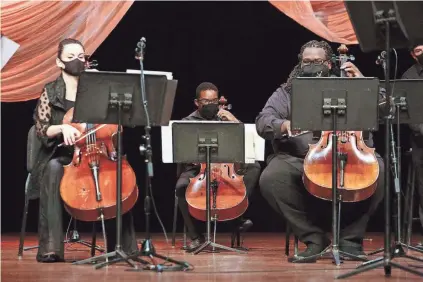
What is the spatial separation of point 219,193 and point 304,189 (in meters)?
0.78

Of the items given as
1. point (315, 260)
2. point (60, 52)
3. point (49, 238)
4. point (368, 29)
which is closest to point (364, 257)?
point (315, 260)

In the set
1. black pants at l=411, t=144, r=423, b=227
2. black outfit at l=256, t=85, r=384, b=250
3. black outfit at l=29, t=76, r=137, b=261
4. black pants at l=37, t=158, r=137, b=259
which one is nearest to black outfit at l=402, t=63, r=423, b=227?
black pants at l=411, t=144, r=423, b=227

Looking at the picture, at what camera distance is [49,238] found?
482 centimetres

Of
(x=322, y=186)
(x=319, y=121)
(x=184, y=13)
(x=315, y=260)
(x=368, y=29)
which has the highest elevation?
(x=184, y=13)

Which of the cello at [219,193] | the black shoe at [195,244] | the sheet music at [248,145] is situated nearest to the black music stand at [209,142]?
the cello at [219,193]

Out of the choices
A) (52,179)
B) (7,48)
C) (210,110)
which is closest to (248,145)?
(210,110)

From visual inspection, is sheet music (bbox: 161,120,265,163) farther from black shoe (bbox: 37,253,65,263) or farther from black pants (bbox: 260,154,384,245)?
black shoe (bbox: 37,253,65,263)

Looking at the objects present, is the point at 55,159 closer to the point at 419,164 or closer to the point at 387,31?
the point at 387,31

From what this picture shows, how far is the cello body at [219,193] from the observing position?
568cm

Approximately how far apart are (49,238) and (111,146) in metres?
0.66

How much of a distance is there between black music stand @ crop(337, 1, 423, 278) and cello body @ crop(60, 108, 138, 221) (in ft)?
4.79

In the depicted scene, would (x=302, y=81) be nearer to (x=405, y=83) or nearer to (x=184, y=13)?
(x=405, y=83)

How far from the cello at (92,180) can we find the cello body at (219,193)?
101 centimetres

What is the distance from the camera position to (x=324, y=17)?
20.8ft
